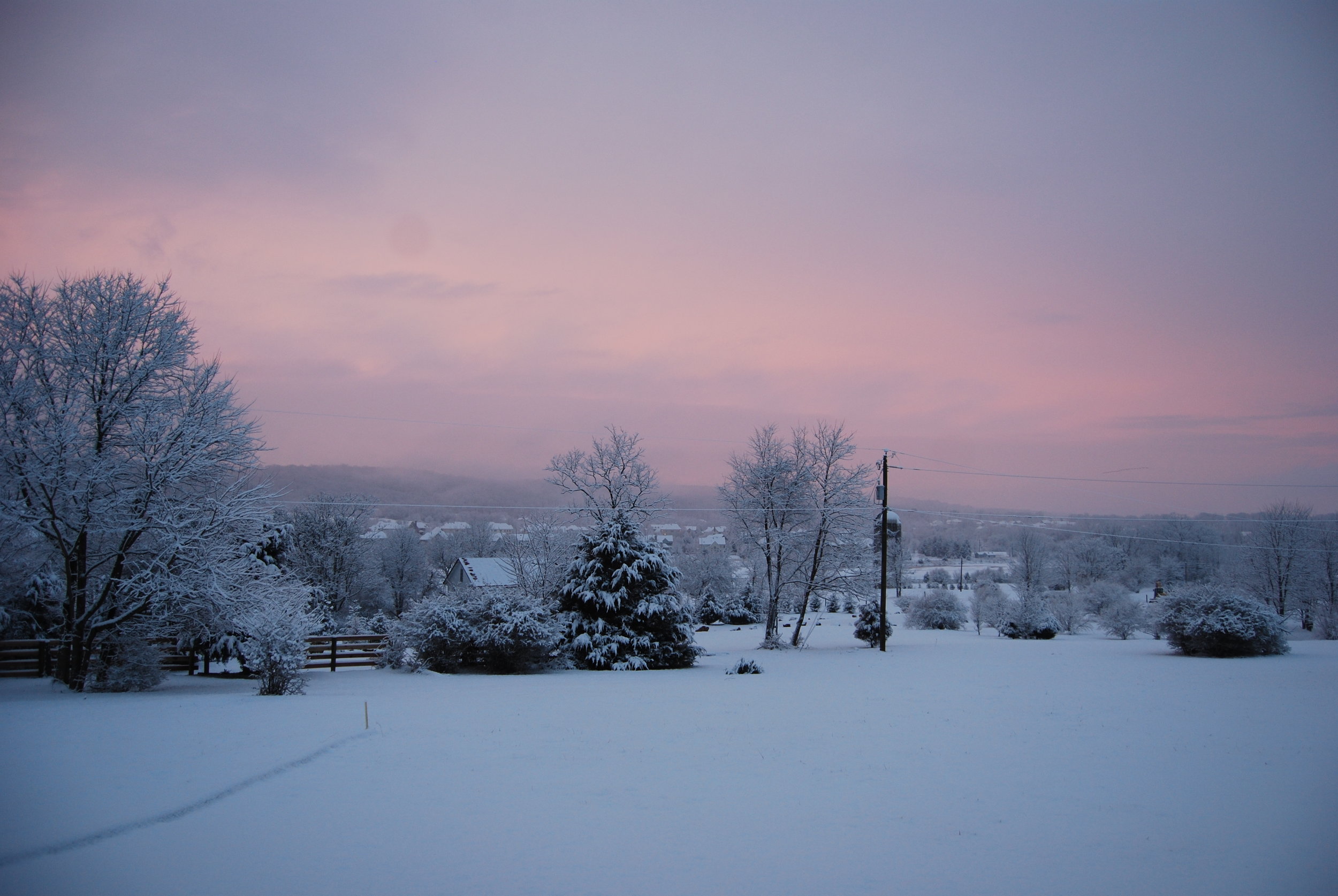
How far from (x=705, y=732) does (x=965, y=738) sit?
12.8 ft

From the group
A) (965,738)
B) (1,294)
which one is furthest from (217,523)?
(965,738)

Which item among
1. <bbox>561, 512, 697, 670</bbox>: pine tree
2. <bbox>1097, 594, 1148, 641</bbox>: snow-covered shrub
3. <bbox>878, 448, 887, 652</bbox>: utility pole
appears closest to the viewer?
<bbox>561, 512, 697, 670</bbox>: pine tree

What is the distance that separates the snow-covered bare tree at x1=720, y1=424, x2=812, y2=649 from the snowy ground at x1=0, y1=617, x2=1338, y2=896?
60.7 feet

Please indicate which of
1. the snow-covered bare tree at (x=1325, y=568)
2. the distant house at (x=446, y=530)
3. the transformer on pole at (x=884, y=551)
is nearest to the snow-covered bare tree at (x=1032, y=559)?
the snow-covered bare tree at (x=1325, y=568)

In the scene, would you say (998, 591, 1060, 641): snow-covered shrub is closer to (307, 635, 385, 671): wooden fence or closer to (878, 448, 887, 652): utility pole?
(878, 448, 887, 652): utility pole

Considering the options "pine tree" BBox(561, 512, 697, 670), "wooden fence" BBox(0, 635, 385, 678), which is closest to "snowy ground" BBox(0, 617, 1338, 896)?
"wooden fence" BBox(0, 635, 385, 678)

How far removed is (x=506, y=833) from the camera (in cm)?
686

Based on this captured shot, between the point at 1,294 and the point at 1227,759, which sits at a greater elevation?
the point at 1,294

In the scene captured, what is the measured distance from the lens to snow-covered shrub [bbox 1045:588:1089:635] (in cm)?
5069

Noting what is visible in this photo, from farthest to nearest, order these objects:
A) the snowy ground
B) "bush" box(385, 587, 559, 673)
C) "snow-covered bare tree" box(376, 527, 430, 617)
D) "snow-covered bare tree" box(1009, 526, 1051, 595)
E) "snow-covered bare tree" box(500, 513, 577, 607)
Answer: "snow-covered bare tree" box(1009, 526, 1051, 595)
"snow-covered bare tree" box(376, 527, 430, 617)
"snow-covered bare tree" box(500, 513, 577, 607)
"bush" box(385, 587, 559, 673)
the snowy ground

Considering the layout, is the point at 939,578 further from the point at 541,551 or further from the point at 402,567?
the point at 541,551

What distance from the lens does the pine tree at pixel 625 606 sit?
22.9 meters

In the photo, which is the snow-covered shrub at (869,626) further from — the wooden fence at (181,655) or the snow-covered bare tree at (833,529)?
the wooden fence at (181,655)

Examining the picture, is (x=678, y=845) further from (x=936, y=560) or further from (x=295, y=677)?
(x=936, y=560)
